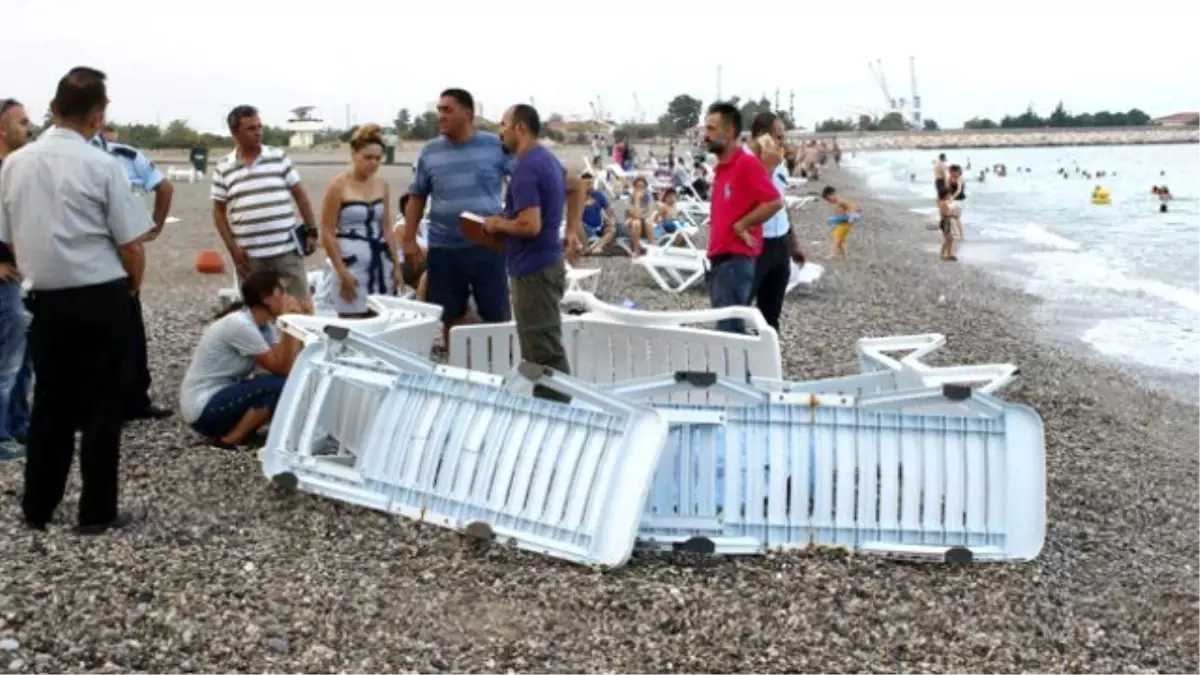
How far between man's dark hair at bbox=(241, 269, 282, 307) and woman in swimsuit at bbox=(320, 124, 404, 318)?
97 centimetres

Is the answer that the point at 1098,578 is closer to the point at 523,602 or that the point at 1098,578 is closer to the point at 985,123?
the point at 523,602

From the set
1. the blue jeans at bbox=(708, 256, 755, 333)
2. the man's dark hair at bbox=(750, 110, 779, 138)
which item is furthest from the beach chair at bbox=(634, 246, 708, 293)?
the blue jeans at bbox=(708, 256, 755, 333)

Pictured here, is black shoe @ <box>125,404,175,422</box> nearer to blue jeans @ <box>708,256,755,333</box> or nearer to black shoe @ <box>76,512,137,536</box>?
black shoe @ <box>76,512,137,536</box>

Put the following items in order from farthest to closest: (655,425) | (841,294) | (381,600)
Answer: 1. (841,294)
2. (655,425)
3. (381,600)

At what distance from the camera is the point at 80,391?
4902mm

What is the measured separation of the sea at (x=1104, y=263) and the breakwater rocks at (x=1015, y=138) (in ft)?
351

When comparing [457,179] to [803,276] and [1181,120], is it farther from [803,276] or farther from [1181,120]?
[1181,120]

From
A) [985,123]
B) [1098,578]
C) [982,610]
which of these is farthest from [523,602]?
[985,123]

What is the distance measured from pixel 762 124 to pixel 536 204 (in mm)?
2622

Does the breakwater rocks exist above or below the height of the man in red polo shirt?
above

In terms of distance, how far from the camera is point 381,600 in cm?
446

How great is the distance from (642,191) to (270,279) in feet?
44.1

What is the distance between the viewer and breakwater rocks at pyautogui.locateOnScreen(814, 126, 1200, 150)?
16700 centimetres

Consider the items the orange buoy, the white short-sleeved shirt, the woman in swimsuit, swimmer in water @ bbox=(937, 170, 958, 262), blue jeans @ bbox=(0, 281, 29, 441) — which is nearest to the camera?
the white short-sleeved shirt
